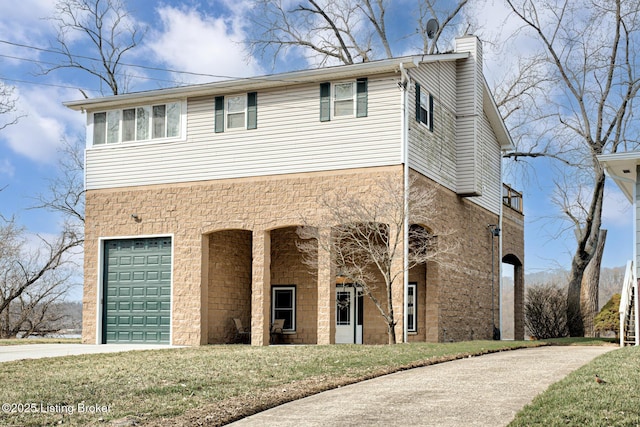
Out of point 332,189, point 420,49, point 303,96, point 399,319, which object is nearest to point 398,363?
point 399,319

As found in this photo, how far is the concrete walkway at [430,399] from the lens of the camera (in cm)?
855

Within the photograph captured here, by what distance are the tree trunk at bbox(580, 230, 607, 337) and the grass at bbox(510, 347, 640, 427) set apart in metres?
19.9

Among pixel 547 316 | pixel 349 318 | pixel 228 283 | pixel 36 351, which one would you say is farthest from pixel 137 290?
pixel 547 316

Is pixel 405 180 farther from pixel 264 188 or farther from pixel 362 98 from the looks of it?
pixel 264 188

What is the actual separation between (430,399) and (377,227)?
8867 millimetres

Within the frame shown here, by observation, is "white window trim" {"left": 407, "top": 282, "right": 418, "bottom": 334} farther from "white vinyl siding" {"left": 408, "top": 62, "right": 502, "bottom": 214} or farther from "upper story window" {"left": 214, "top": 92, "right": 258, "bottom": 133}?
"upper story window" {"left": 214, "top": 92, "right": 258, "bottom": 133}

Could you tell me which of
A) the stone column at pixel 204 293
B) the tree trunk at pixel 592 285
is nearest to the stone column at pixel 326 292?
the stone column at pixel 204 293

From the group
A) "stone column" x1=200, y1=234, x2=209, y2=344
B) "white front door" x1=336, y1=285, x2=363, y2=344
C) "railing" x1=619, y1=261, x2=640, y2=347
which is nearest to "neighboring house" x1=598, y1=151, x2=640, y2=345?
"railing" x1=619, y1=261, x2=640, y2=347

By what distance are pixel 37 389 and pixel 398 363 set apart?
5859mm

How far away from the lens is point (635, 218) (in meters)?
17.2

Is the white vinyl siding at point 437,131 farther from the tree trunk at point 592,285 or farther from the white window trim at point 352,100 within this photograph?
the tree trunk at point 592,285

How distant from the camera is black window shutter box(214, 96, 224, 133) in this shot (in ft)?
69.2

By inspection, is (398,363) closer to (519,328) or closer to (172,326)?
(172,326)

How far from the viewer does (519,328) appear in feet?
94.9
